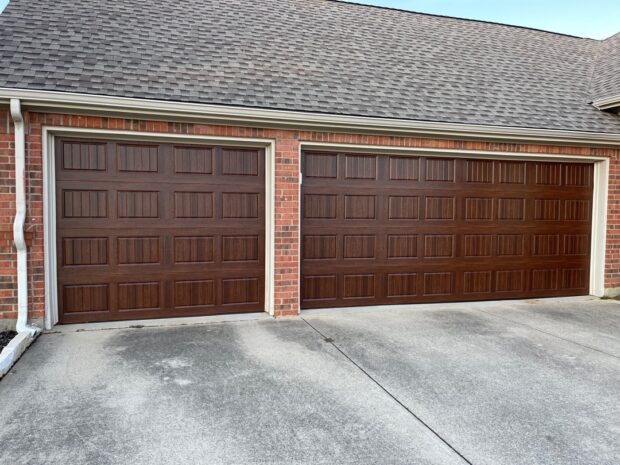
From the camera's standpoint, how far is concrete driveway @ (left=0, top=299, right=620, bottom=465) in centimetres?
286

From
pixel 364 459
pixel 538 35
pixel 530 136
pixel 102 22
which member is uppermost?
pixel 538 35

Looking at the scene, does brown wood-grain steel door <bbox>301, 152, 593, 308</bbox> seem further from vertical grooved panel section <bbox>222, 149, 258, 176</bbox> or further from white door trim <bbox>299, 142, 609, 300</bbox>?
vertical grooved panel section <bbox>222, 149, 258, 176</bbox>

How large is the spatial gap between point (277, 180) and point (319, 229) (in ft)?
3.18

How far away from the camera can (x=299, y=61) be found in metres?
6.87

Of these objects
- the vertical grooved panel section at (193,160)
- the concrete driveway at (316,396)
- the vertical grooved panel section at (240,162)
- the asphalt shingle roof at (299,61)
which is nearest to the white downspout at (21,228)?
the concrete driveway at (316,396)

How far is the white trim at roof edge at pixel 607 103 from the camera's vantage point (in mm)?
7340

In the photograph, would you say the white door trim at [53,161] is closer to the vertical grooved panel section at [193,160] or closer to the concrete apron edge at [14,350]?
the vertical grooved panel section at [193,160]

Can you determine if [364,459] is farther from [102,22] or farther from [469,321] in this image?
[102,22]

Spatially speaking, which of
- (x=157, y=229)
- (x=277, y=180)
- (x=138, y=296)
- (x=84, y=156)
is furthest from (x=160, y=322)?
(x=277, y=180)

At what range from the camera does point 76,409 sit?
338cm

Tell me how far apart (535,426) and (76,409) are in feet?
10.9

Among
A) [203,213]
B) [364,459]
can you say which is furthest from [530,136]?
[364,459]

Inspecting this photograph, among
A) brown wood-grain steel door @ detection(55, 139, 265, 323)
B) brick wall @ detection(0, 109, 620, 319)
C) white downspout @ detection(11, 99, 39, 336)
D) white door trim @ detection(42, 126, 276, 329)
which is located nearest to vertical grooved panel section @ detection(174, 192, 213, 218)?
brown wood-grain steel door @ detection(55, 139, 265, 323)

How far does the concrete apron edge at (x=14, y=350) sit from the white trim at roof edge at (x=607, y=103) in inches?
350
